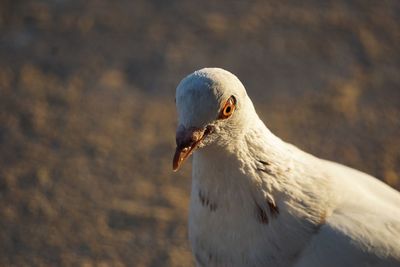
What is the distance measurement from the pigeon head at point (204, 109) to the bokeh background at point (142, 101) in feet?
7.65

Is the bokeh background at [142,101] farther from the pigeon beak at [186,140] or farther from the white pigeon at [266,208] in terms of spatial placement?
the pigeon beak at [186,140]

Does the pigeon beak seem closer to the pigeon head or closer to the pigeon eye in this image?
the pigeon head

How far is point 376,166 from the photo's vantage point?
226 inches

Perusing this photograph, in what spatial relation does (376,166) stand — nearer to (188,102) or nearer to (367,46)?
(367,46)

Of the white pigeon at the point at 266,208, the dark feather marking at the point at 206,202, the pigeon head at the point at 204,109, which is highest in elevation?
the pigeon head at the point at 204,109

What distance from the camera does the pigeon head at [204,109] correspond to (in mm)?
2863

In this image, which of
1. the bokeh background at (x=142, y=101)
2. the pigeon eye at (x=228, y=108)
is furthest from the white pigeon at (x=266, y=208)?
the bokeh background at (x=142, y=101)

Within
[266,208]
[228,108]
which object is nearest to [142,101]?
[266,208]

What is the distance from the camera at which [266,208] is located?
3.18 meters

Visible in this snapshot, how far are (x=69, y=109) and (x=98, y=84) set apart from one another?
1.46 feet

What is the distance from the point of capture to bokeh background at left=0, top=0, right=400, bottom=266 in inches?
209

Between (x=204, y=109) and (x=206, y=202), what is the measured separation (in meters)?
0.62

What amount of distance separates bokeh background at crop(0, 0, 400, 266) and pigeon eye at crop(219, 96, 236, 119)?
2359 mm

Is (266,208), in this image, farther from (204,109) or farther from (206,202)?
(204,109)
